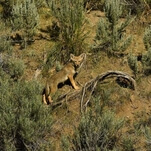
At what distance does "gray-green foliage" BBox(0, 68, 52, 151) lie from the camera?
5.55 metres

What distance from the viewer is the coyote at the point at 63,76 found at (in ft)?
22.6

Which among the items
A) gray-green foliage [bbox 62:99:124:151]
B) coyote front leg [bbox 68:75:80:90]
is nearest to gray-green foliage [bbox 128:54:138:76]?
coyote front leg [bbox 68:75:80:90]

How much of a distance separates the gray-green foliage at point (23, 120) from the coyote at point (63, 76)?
0.84m

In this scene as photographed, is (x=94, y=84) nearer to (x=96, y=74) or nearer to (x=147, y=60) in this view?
(x=96, y=74)

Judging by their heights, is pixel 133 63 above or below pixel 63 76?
above

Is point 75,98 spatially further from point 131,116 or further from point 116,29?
point 116,29

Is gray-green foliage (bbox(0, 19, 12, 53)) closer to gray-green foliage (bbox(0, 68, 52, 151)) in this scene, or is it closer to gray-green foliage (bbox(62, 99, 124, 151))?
gray-green foliage (bbox(0, 68, 52, 151))

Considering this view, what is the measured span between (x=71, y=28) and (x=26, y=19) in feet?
3.76

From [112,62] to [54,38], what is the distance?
5.13 ft

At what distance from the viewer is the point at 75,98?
704 centimetres

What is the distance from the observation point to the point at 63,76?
7184mm

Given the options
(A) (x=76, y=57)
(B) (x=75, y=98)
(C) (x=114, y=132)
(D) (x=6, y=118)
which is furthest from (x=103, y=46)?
(D) (x=6, y=118)

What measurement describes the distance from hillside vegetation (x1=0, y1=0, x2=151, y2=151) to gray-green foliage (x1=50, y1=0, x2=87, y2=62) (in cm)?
2

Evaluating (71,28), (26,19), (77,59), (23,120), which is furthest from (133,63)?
(26,19)
